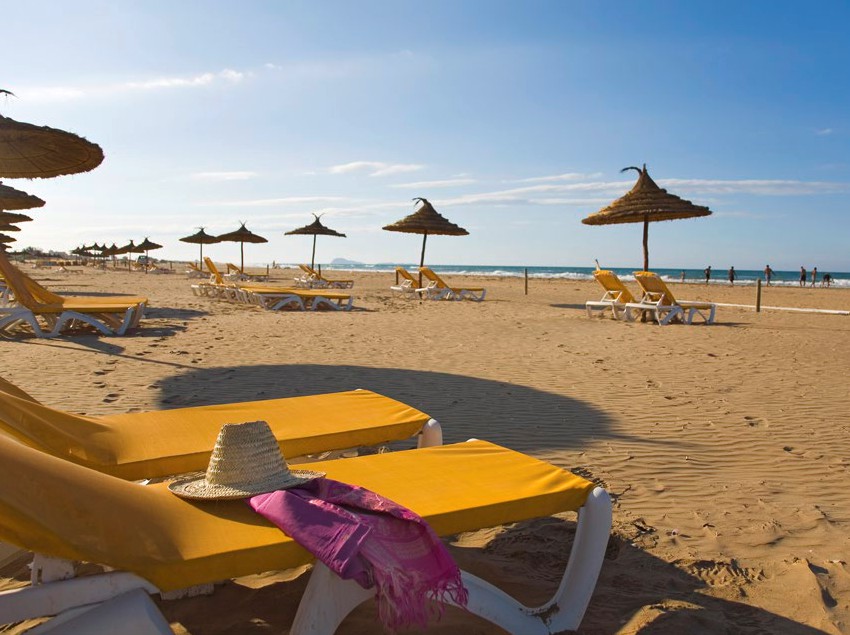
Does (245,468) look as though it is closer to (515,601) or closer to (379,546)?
(379,546)

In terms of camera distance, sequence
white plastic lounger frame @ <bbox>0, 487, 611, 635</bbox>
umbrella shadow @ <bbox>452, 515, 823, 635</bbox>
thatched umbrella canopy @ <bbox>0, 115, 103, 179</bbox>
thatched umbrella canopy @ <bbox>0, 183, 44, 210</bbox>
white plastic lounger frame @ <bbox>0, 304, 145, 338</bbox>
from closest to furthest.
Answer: white plastic lounger frame @ <bbox>0, 487, 611, 635</bbox>, umbrella shadow @ <bbox>452, 515, 823, 635</bbox>, thatched umbrella canopy @ <bbox>0, 115, 103, 179</bbox>, white plastic lounger frame @ <bbox>0, 304, 145, 338</bbox>, thatched umbrella canopy @ <bbox>0, 183, 44, 210</bbox>

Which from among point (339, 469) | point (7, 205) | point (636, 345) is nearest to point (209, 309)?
point (7, 205)

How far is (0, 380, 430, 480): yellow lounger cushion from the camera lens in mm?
2215

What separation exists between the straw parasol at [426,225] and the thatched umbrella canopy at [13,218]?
33.3 ft

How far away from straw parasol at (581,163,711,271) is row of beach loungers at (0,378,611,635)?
40.8 feet

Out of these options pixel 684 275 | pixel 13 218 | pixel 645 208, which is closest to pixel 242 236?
pixel 13 218

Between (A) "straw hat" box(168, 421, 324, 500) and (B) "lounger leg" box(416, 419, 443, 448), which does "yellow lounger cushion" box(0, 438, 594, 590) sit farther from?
(B) "lounger leg" box(416, 419, 443, 448)

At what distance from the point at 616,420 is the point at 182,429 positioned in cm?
288

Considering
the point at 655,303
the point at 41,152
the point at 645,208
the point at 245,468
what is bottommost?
the point at 245,468

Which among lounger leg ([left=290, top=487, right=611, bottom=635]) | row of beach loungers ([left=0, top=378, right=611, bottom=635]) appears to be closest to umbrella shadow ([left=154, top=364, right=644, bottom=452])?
row of beach loungers ([left=0, top=378, right=611, bottom=635])

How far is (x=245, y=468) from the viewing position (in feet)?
6.15

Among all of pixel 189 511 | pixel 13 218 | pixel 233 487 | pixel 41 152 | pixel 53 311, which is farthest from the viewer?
pixel 13 218

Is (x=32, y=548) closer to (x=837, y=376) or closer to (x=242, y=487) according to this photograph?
(x=242, y=487)

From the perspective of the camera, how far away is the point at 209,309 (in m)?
12.5
